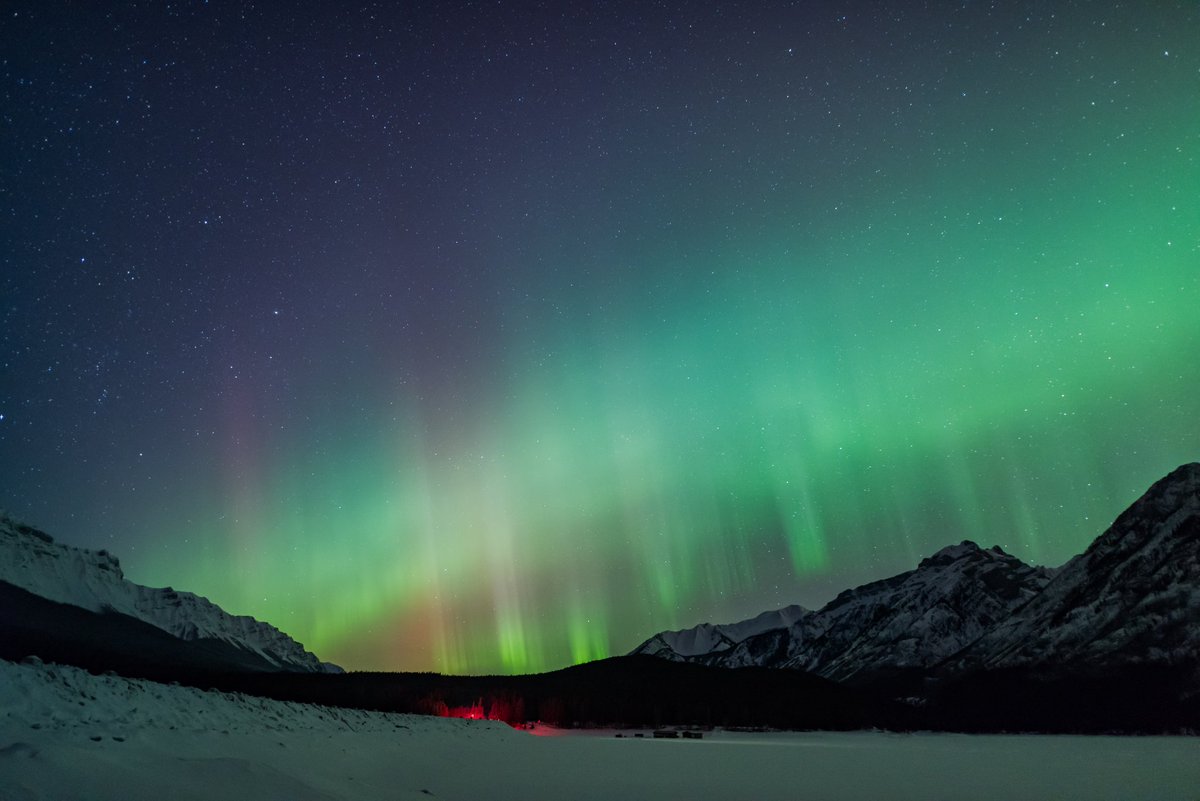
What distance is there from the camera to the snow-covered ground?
14.2m

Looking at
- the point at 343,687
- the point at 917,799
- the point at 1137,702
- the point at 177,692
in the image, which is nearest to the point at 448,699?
the point at 343,687

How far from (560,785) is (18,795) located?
1916 centimetres

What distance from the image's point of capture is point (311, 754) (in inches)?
1023

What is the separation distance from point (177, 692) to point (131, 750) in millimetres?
17824

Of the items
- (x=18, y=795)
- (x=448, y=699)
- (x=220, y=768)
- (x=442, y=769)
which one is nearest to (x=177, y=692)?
(x=442, y=769)

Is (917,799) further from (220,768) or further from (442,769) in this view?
(220,768)

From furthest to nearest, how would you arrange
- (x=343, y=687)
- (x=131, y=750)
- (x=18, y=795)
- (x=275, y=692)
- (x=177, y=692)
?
1. (x=343, y=687)
2. (x=275, y=692)
3. (x=177, y=692)
4. (x=131, y=750)
5. (x=18, y=795)

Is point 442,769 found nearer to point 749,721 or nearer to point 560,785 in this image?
point 560,785

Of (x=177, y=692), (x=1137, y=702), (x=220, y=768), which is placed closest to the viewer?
(x=220, y=768)

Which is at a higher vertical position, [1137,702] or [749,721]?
[749,721]

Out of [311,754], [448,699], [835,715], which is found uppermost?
[311,754]

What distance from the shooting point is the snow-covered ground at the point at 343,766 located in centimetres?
1416

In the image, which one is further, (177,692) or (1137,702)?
(1137,702)

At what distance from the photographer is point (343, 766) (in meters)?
25.0
